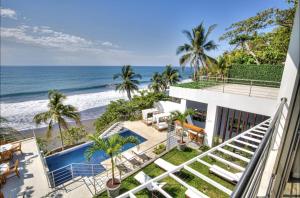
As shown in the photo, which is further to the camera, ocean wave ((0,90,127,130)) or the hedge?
ocean wave ((0,90,127,130))

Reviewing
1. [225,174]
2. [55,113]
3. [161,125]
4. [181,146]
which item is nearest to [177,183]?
[225,174]

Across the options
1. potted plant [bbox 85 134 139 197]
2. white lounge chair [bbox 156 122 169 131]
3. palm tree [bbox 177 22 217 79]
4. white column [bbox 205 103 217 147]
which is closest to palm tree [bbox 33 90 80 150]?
white lounge chair [bbox 156 122 169 131]

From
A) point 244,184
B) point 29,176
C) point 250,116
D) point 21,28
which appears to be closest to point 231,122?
point 250,116

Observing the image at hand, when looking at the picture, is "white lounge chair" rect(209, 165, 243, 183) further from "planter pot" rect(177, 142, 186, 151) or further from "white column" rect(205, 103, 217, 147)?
"white column" rect(205, 103, 217, 147)

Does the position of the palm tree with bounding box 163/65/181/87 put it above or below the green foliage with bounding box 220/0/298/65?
below

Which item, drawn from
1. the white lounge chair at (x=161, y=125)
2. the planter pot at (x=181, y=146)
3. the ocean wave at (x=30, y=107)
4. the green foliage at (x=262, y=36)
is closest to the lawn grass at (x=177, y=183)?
the planter pot at (x=181, y=146)

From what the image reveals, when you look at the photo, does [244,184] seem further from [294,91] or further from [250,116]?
[250,116]
